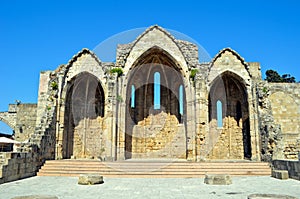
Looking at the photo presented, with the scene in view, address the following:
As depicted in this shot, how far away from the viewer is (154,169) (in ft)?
40.2

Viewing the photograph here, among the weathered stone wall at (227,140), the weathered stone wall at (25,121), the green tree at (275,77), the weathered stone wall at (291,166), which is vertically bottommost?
the weathered stone wall at (291,166)

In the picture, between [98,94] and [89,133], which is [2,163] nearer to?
[89,133]

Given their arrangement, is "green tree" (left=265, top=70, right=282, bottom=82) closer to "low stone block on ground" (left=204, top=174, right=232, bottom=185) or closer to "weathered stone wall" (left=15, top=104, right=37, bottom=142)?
"weathered stone wall" (left=15, top=104, right=37, bottom=142)

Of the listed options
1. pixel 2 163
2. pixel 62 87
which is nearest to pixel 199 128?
pixel 62 87

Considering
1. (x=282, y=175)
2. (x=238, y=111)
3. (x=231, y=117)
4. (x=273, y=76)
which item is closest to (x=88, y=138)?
(x=231, y=117)

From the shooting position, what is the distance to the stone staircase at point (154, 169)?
11844mm

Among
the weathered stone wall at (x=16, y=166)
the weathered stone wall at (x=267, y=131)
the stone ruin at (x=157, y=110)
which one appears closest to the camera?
the weathered stone wall at (x=16, y=166)

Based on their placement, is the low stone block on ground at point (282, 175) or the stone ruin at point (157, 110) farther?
the stone ruin at point (157, 110)

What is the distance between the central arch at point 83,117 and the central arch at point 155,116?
7.12 ft

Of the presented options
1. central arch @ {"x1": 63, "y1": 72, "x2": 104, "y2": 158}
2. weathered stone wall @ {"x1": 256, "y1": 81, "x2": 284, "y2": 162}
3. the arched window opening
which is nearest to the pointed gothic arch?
the arched window opening

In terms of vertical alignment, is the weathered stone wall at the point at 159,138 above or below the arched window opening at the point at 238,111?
below

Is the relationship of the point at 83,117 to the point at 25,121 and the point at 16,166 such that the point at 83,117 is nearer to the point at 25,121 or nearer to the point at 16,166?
the point at 16,166

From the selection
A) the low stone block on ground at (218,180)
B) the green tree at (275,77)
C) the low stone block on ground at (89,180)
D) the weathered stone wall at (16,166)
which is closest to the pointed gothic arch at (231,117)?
the low stone block on ground at (218,180)

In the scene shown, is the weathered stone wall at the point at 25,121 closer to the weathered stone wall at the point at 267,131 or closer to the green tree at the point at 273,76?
the weathered stone wall at the point at 267,131
